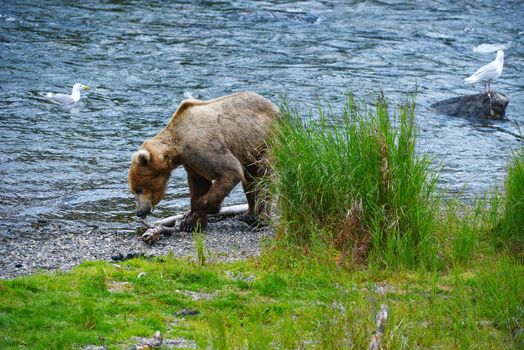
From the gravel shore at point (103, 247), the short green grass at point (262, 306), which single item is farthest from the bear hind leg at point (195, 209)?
the short green grass at point (262, 306)

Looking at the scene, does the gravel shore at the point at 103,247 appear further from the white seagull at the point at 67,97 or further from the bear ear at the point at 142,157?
the white seagull at the point at 67,97

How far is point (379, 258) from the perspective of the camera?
315 inches

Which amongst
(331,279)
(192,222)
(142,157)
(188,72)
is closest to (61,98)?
(188,72)

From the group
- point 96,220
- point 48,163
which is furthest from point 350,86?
point 96,220

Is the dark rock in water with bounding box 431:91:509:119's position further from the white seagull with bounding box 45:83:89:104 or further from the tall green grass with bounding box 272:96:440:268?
the tall green grass with bounding box 272:96:440:268

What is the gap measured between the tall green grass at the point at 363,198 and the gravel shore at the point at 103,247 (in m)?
0.64

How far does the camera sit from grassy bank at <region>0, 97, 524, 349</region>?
6.11m

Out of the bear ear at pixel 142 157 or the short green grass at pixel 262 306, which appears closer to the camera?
the short green grass at pixel 262 306

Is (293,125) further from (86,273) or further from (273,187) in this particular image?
(86,273)

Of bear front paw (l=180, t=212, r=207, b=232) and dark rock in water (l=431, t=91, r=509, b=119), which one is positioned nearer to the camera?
bear front paw (l=180, t=212, r=207, b=232)

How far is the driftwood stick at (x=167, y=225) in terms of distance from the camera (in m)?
9.49

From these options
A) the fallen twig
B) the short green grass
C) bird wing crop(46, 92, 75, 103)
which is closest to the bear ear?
the short green grass

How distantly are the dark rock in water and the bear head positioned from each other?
7.99 metres

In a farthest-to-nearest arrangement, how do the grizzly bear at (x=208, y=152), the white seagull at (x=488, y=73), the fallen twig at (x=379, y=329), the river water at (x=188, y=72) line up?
the white seagull at (x=488, y=73) → the river water at (x=188, y=72) → the grizzly bear at (x=208, y=152) → the fallen twig at (x=379, y=329)
